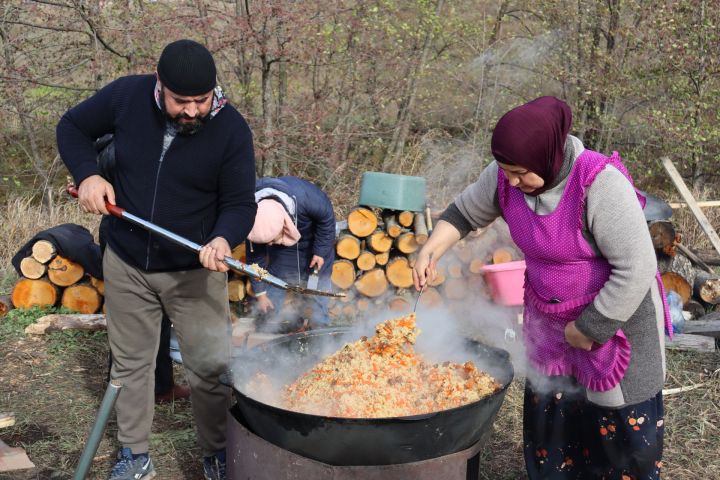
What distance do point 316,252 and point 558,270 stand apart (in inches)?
99.2

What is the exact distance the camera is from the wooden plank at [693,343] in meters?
5.13

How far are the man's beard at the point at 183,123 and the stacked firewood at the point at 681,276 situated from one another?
4341 millimetres

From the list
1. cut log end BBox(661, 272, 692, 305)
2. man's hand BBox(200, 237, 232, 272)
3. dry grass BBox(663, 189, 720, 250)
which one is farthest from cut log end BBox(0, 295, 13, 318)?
dry grass BBox(663, 189, 720, 250)

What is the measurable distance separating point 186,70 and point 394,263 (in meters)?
3.59

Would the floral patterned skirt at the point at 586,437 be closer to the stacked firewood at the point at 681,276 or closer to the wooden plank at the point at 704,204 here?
the stacked firewood at the point at 681,276

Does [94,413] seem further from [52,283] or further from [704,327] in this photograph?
[704,327]

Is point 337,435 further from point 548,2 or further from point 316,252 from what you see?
point 548,2

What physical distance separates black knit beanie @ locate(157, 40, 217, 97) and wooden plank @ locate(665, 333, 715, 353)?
3993 mm

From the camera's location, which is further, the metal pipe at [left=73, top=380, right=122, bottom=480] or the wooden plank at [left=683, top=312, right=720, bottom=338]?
the wooden plank at [left=683, top=312, right=720, bottom=338]

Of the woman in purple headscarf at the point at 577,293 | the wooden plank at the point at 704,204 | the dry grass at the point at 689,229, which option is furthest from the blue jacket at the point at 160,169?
the dry grass at the point at 689,229

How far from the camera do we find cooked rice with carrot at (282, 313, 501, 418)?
263cm

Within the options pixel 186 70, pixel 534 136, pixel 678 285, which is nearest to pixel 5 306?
pixel 186 70

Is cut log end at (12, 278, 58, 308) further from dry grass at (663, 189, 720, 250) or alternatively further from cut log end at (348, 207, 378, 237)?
dry grass at (663, 189, 720, 250)

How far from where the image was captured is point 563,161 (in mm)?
2428
